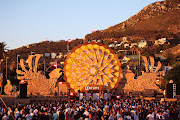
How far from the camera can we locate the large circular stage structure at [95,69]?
5091 centimetres

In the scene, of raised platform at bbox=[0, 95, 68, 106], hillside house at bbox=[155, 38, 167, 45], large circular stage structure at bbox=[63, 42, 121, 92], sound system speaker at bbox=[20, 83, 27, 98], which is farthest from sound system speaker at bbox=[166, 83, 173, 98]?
hillside house at bbox=[155, 38, 167, 45]

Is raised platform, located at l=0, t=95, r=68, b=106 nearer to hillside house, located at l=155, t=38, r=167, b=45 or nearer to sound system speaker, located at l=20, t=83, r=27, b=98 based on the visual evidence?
sound system speaker, located at l=20, t=83, r=27, b=98

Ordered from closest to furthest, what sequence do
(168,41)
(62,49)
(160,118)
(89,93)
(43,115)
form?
1. (160,118)
2. (43,115)
3. (89,93)
4. (168,41)
5. (62,49)

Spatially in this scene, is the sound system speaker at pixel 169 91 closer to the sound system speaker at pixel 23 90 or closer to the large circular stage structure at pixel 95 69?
the large circular stage structure at pixel 95 69

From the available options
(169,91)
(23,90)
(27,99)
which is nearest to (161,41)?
(169,91)

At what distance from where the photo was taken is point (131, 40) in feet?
635

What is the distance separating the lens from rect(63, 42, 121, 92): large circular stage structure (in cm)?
5091

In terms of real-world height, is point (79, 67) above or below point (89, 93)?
above

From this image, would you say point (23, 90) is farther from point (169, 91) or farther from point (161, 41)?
point (161, 41)

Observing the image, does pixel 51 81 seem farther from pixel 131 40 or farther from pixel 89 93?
pixel 131 40

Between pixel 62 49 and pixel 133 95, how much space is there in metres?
141

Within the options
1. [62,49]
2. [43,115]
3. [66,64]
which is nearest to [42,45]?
[62,49]

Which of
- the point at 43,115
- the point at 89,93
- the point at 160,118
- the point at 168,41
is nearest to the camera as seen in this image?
the point at 160,118

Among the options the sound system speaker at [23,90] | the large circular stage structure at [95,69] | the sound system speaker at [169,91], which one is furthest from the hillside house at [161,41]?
the sound system speaker at [23,90]
